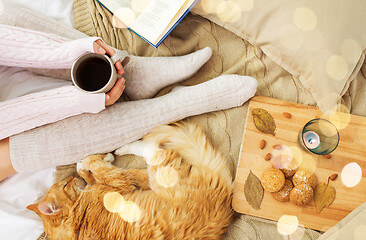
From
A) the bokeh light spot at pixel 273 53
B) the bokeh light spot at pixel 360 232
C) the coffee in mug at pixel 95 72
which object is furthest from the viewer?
the bokeh light spot at pixel 273 53

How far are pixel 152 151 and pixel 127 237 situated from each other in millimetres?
279

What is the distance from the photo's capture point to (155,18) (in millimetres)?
871

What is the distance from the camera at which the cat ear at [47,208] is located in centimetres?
76

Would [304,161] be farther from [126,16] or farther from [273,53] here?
[126,16]

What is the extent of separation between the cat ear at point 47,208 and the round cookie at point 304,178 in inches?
29.8

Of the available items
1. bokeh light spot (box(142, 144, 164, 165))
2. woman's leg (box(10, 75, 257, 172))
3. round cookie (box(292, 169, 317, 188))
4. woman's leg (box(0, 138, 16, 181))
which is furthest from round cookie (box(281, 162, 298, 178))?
woman's leg (box(0, 138, 16, 181))

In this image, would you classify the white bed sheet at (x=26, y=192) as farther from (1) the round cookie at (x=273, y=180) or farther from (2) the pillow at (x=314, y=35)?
(1) the round cookie at (x=273, y=180)

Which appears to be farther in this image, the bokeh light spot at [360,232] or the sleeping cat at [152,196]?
the sleeping cat at [152,196]

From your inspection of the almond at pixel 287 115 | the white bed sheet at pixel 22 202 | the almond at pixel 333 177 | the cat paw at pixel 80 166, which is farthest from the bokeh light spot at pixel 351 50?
the white bed sheet at pixel 22 202

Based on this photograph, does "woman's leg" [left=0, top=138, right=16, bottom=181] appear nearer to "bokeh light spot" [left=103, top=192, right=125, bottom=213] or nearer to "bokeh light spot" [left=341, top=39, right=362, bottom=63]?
"bokeh light spot" [left=103, top=192, right=125, bottom=213]

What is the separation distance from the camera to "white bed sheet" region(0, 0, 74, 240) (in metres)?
0.81

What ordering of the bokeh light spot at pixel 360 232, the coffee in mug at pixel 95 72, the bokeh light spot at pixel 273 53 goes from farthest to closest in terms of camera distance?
the bokeh light spot at pixel 273 53 → the coffee in mug at pixel 95 72 → the bokeh light spot at pixel 360 232

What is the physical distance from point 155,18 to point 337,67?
2.00 feet

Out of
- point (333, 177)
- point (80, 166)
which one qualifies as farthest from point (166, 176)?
point (333, 177)
